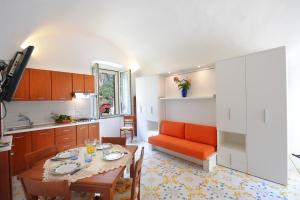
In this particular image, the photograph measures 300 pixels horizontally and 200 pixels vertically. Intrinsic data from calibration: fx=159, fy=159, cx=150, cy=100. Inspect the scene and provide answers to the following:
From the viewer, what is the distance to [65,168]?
5.12 ft

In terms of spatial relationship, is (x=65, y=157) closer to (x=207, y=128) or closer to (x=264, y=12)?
(x=207, y=128)

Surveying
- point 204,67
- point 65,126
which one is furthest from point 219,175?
point 65,126

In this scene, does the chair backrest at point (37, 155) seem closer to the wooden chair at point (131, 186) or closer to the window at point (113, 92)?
the wooden chair at point (131, 186)

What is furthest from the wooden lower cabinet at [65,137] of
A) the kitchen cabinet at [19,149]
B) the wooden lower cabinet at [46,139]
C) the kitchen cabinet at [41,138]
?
the kitchen cabinet at [19,149]

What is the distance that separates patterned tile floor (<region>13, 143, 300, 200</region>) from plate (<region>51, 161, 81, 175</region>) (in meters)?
1.17

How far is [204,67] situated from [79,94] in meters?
3.22

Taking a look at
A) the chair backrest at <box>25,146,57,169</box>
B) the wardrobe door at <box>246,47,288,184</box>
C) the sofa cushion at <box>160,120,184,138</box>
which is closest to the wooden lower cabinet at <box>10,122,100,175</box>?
the chair backrest at <box>25,146,57,169</box>

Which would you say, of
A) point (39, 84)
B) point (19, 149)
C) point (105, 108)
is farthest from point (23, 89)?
point (105, 108)

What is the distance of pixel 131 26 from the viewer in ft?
12.4

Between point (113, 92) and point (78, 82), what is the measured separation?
64.3 inches

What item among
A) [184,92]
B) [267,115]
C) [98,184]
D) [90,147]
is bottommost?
[98,184]

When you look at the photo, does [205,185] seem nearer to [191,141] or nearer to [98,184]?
[191,141]

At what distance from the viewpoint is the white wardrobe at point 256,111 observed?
243cm

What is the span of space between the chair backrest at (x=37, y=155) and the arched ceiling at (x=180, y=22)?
226 cm
